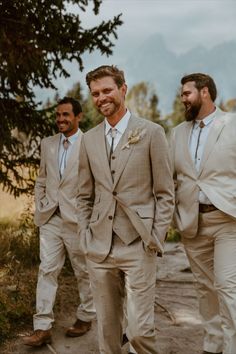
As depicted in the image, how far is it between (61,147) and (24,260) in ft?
8.19

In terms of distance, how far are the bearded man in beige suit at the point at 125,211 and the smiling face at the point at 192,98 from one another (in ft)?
3.42

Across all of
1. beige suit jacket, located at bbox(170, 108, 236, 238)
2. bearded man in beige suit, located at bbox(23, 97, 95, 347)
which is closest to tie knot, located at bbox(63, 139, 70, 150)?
bearded man in beige suit, located at bbox(23, 97, 95, 347)

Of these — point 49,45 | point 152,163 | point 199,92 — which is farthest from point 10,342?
point 49,45

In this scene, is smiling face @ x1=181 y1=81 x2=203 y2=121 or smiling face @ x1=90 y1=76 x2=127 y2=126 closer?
smiling face @ x1=90 y1=76 x2=127 y2=126

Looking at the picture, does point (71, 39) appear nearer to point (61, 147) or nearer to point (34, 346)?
point (61, 147)

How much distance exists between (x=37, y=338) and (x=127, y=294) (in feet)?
5.74

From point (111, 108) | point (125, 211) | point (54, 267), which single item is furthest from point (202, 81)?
point (54, 267)

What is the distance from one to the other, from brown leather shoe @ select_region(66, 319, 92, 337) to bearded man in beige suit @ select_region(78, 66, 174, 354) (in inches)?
63.6

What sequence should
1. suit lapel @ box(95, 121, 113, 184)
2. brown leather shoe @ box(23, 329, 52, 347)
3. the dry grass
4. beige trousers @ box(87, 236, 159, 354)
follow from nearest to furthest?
1. beige trousers @ box(87, 236, 159, 354)
2. suit lapel @ box(95, 121, 113, 184)
3. brown leather shoe @ box(23, 329, 52, 347)
4. the dry grass

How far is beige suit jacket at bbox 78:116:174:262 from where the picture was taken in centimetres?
379

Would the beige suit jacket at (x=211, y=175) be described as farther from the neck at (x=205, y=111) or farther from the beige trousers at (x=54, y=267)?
the beige trousers at (x=54, y=267)

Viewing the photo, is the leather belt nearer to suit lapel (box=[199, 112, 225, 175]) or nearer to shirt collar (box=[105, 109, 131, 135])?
suit lapel (box=[199, 112, 225, 175])

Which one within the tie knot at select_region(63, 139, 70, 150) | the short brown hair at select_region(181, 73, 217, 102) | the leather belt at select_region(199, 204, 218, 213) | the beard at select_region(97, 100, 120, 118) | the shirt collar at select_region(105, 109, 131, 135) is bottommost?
the leather belt at select_region(199, 204, 218, 213)

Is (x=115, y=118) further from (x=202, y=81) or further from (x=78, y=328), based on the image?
(x=78, y=328)
